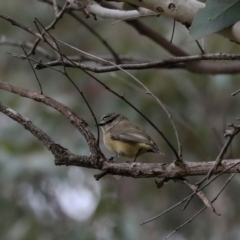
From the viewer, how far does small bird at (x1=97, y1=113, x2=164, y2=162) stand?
2.87 metres

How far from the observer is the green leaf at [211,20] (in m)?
1.72

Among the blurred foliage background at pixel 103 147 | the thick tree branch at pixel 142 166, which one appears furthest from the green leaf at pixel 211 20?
the blurred foliage background at pixel 103 147

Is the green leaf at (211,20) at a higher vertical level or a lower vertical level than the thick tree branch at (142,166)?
higher

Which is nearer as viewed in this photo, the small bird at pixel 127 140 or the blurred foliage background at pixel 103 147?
the small bird at pixel 127 140

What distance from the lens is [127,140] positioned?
9.73 feet

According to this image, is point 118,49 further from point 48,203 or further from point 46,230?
point 46,230

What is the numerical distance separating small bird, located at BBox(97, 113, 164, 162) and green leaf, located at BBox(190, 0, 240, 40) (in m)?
1.13

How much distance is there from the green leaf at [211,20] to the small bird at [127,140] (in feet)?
3.69

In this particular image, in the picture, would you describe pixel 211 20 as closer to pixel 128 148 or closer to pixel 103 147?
pixel 128 148

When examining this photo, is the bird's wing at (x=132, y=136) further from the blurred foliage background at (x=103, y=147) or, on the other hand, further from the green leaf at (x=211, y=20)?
the green leaf at (x=211, y=20)

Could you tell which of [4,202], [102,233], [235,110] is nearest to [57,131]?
[4,202]

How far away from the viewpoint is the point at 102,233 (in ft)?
10.6

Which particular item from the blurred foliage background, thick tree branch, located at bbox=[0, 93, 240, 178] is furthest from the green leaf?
the blurred foliage background

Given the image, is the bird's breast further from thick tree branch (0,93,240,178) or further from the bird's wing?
thick tree branch (0,93,240,178)
